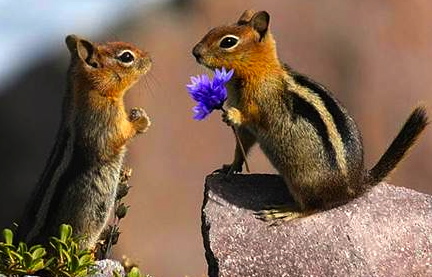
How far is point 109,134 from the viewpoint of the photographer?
654 centimetres

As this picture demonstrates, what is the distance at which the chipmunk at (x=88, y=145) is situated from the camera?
250 inches

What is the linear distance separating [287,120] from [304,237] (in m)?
0.60

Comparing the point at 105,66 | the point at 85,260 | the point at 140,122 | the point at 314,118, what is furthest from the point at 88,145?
the point at 314,118

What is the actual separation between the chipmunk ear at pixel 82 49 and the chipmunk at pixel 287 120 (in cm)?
59

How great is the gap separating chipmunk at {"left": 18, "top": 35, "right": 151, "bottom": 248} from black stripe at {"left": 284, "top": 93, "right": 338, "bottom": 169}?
0.85 m

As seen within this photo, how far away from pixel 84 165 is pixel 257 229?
0.94m

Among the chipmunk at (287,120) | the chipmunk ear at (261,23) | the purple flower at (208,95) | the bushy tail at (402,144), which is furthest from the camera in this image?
the bushy tail at (402,144)

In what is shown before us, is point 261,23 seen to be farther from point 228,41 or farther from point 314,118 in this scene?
point 314,118

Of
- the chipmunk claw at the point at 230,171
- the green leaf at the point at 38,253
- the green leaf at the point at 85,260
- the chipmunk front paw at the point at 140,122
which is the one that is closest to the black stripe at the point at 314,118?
the chipmunk claw at the point at 230,171

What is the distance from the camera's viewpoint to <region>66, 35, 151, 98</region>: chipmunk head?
6.60 meters

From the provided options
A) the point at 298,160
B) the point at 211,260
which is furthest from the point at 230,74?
the point at 211,260

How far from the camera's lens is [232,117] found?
6227 mm

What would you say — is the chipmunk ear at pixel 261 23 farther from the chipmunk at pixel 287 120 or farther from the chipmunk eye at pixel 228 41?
the chipmunk eye at pixel 228 41

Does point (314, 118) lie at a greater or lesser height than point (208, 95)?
lesser
